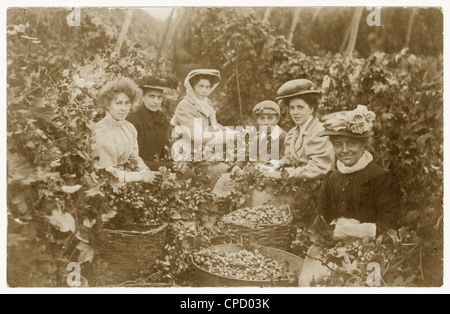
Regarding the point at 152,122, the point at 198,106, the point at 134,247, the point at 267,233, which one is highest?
the point at 198,106

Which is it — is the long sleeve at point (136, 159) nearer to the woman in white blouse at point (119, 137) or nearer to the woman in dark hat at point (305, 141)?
the woman in white blouse at point (119, 137)

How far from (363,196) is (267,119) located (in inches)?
29.9

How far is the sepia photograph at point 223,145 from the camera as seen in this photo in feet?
10.3

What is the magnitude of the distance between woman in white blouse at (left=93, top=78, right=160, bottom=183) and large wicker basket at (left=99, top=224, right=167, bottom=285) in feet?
1.04

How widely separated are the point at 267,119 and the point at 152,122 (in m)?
0.72

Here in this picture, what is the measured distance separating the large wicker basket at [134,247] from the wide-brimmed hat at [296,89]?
3.61ft

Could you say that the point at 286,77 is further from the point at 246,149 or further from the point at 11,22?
the point at 11,22

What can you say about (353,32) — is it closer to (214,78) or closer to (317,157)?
(317,157)

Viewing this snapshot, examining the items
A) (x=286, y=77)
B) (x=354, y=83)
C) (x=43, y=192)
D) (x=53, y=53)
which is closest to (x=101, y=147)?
(x=43, y=192)

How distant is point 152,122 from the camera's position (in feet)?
10.3

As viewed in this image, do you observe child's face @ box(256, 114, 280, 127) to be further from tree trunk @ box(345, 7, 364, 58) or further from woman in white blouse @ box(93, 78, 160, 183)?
woman in white blouse @ box(93, 78, 160, 183)

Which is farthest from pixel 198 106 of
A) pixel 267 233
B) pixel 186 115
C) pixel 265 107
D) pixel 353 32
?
pixel 353 32

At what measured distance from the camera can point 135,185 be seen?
10.3 feet

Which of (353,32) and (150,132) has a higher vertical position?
(353,32)
